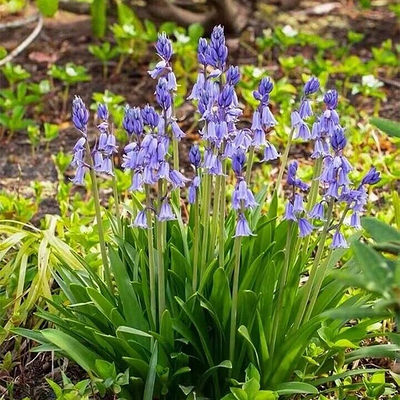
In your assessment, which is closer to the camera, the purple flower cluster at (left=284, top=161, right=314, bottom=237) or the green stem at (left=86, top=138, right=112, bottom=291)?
the purple flower cluster at (left=284, top=161, right=314, bottom=237)

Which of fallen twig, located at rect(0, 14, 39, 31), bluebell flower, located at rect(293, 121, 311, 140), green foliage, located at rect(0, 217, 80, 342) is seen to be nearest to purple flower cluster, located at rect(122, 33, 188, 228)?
bluebell flower, located at rect(293, 121, 311, 140)

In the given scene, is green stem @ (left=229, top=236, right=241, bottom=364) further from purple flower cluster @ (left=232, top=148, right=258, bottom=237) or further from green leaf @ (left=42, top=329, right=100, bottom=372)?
green leaf @ (left=42, top=329, right=100, bottom=372)

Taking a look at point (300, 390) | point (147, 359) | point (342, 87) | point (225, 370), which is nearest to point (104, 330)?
point (147, 359)

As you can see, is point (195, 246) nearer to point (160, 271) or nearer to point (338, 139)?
point (160, 271)

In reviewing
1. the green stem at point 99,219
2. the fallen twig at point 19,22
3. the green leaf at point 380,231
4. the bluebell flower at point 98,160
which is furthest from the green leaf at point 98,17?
the green leaf at point 380,231

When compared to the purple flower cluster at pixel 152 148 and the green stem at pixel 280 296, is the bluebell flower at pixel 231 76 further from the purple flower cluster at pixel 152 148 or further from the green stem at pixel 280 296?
the green stem at pixel 280 296

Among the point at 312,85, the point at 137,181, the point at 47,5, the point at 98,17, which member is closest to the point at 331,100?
the point at 312,85

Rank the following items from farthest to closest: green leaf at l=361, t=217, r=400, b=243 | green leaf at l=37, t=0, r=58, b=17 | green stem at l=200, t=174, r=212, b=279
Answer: green leaf at l=37, t=0, r=58, b=17, green stem at l=200, t=174, r=212, b=279, green leaf at l=361, t=217, r=400, b=243
